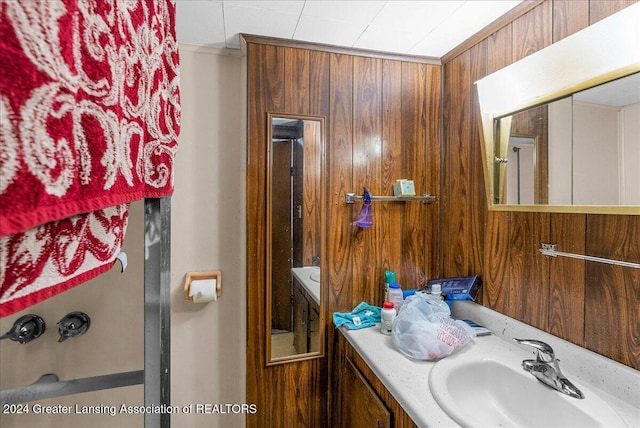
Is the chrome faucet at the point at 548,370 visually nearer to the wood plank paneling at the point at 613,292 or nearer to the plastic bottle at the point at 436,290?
the wood plank paneling at the point at 613,292

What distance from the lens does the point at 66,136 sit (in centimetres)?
30

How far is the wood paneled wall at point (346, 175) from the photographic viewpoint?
1312mm

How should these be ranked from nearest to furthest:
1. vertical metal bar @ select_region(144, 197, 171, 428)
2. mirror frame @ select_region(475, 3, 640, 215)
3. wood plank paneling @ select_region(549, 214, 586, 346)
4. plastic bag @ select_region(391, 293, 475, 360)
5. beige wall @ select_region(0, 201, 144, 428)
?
vertical metal bar @ select_region(144, 197, 171, 428)
mirror frame @ select_region(475, 3, 640, 215)
wood plank paneling @ select_region(549, 214, 586, 346)
plastic bag @ select_region(391, 293, 475, 360)
beige wall @ select_region(0, 201, 144, 428)

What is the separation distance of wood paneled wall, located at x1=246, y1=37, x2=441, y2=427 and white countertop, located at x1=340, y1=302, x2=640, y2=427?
311 millimetres

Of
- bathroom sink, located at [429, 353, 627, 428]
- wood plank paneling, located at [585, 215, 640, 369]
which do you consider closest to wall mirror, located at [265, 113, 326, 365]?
bathroom sink, located at [429, 353, 627, 428]

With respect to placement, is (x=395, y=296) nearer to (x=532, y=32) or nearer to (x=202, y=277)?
(x=202, y=277)

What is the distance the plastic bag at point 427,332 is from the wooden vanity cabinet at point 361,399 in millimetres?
175

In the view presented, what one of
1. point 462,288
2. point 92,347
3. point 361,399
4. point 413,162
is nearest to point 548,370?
point 462,288

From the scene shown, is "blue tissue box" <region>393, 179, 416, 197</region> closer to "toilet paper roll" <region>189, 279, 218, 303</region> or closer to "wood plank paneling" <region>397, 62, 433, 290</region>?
"wood plank paneling" <region>397, 62, 433, 290</region>

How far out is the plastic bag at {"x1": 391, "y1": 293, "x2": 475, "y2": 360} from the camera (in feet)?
3.32

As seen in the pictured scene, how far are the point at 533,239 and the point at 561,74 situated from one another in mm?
580

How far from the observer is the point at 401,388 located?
2.86 ft

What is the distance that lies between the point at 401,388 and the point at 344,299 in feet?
1.88

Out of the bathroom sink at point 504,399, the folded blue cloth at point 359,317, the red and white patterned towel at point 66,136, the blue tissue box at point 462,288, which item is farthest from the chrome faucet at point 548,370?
the red and white patterned towel at point 66,136
